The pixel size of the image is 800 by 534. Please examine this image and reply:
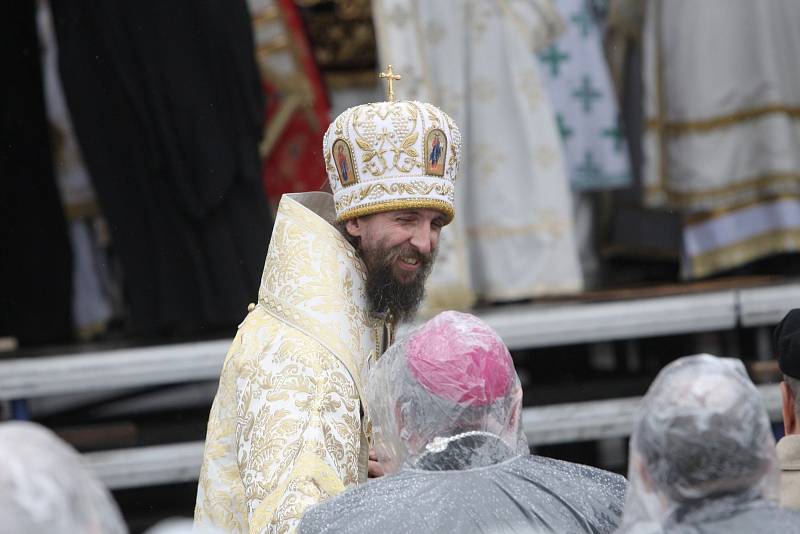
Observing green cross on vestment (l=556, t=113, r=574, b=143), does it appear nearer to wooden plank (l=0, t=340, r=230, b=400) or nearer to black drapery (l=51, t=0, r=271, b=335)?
black drapery (l=51, t=0, r=271, b=335)

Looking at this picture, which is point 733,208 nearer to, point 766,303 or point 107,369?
point 766,303

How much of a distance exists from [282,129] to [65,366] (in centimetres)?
165

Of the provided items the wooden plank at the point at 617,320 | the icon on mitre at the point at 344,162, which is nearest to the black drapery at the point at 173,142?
the wooden plank at the point at 617,320

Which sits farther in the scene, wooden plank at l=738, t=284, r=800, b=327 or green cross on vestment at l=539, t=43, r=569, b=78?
green cross on vestment at l=539, t=43, r=569, b=78

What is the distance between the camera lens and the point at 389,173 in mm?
4141

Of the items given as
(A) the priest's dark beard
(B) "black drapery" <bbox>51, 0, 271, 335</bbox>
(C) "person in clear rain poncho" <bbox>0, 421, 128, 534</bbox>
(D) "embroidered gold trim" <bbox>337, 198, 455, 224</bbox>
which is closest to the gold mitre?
(D) "embroidered gold trim" <bbox>337, 198, 455, 224</bbox>

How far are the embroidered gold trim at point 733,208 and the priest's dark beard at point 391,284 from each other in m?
3.61

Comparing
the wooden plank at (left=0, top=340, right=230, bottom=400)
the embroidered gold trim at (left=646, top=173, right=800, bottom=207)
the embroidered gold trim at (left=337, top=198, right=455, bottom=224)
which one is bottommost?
the wooden plank at (left=0, top=340, right=230, bottom=400)

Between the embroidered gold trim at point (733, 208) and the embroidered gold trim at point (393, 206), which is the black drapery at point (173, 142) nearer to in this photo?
the embroidered gold trim at point (733, 208)

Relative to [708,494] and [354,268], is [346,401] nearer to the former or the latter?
[354,268]

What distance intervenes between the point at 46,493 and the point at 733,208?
5787 millimetres

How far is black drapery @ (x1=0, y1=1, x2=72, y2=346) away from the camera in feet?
A: 23.2

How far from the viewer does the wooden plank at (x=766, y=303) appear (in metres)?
7.02

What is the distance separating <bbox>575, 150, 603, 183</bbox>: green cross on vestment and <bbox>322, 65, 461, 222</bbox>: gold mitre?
3.20m
